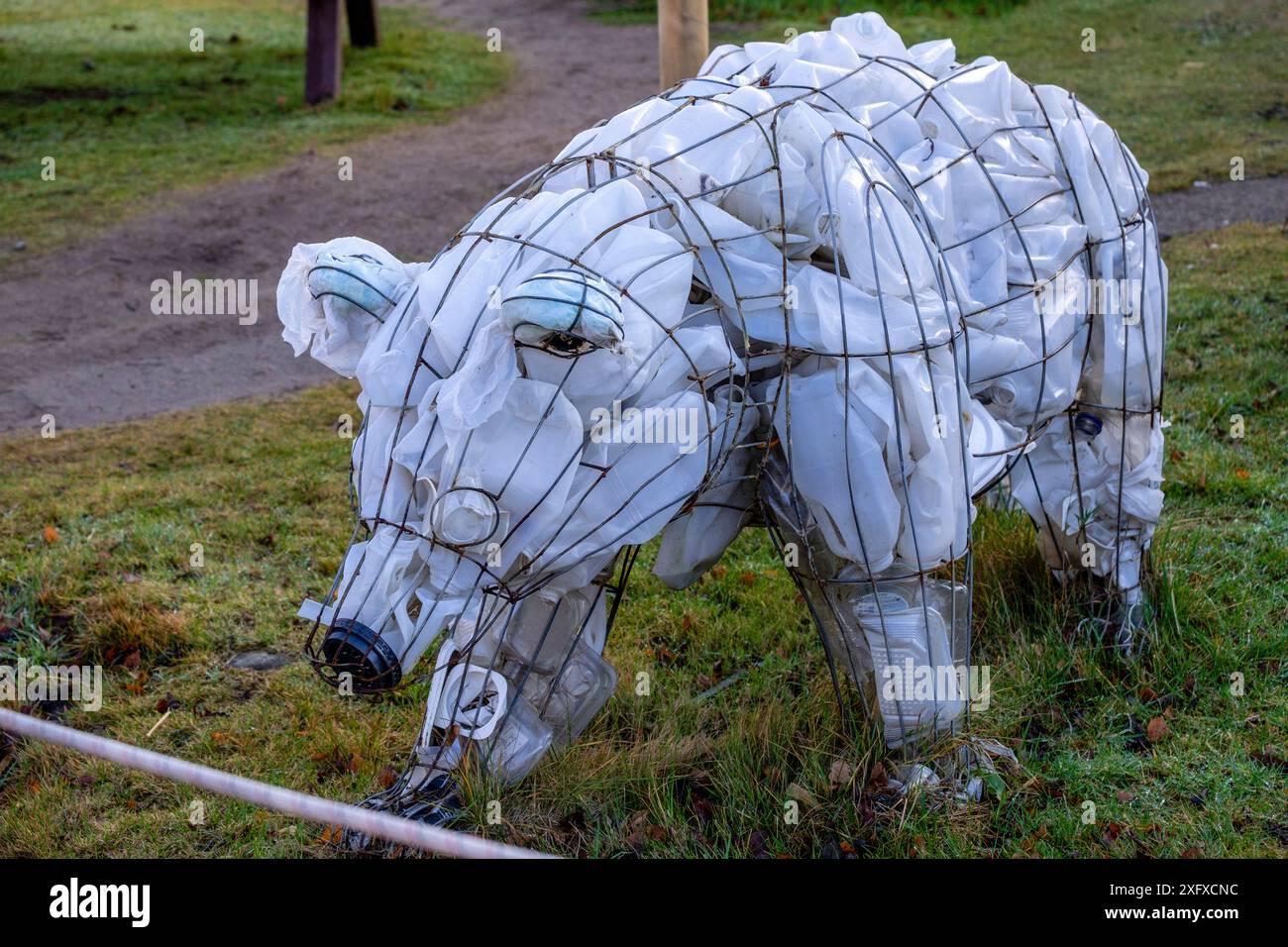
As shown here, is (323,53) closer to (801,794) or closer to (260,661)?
(260,661)

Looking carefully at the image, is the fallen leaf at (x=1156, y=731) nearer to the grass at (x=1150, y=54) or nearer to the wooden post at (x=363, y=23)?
the grass at (x=1150, y=54)

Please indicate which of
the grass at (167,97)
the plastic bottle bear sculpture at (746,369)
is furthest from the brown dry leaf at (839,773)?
the grass at (167,97)

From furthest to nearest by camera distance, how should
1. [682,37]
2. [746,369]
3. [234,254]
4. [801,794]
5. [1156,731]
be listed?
[234,254] → [682,37] → [1156,731] → [801,794] → [746,369]

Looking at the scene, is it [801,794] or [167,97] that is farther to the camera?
[167,97]

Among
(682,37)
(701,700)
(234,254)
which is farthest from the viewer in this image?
(234,254)

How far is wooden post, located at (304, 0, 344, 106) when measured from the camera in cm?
1109

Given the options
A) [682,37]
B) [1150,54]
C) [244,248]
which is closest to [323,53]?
[244,248]

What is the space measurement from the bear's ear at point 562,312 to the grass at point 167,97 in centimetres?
716

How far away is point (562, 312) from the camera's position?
7.84 ft

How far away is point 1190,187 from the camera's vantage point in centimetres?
891

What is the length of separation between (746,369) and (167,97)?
413 inches

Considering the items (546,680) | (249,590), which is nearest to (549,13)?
(249,590)

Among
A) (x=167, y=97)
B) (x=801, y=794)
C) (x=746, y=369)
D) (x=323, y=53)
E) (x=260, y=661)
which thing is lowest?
(x=260, y=661)

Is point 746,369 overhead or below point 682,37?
below
